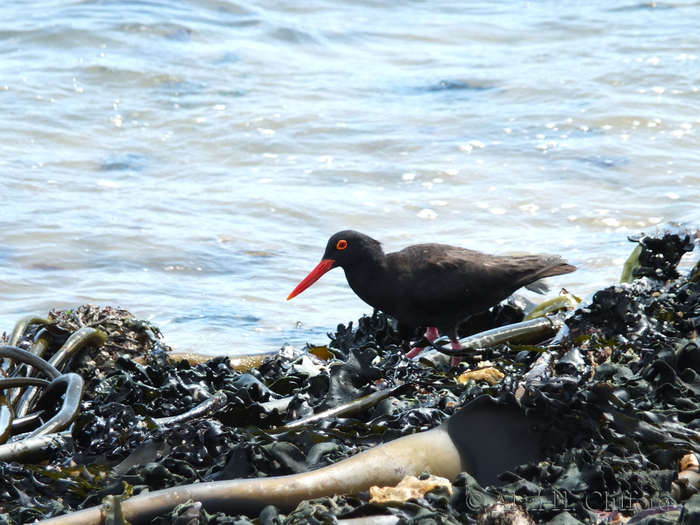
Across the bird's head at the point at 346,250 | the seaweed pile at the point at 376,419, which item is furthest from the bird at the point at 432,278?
the seaweed pile at the point at 376,419

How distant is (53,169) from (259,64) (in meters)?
3.95

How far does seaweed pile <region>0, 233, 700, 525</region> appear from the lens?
2.07 metres

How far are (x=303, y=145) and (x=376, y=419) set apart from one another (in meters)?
6.87

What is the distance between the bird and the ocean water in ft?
2.85

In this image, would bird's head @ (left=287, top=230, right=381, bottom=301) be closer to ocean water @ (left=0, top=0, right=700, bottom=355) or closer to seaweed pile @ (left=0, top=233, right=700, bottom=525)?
ocean water @ (left=0, top=0, right=700, bottom=355)

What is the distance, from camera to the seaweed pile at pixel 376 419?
2072 mm

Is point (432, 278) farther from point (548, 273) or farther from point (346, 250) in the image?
point (548, 273)

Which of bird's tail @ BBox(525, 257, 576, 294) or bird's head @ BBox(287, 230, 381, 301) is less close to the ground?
bird's head @ BBox(287, 230, 381, 301)

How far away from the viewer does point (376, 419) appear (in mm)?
2672

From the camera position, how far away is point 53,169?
8.49 meters

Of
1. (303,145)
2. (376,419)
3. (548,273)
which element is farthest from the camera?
(303,145)

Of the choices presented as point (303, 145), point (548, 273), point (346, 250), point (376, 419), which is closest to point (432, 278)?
point (346, 250)

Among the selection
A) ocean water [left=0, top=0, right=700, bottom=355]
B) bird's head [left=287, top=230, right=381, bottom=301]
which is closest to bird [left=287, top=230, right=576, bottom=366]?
bird's head [left=287, top=230, right=381, bottom=301]

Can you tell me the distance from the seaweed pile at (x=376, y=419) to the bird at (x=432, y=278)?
638mm
